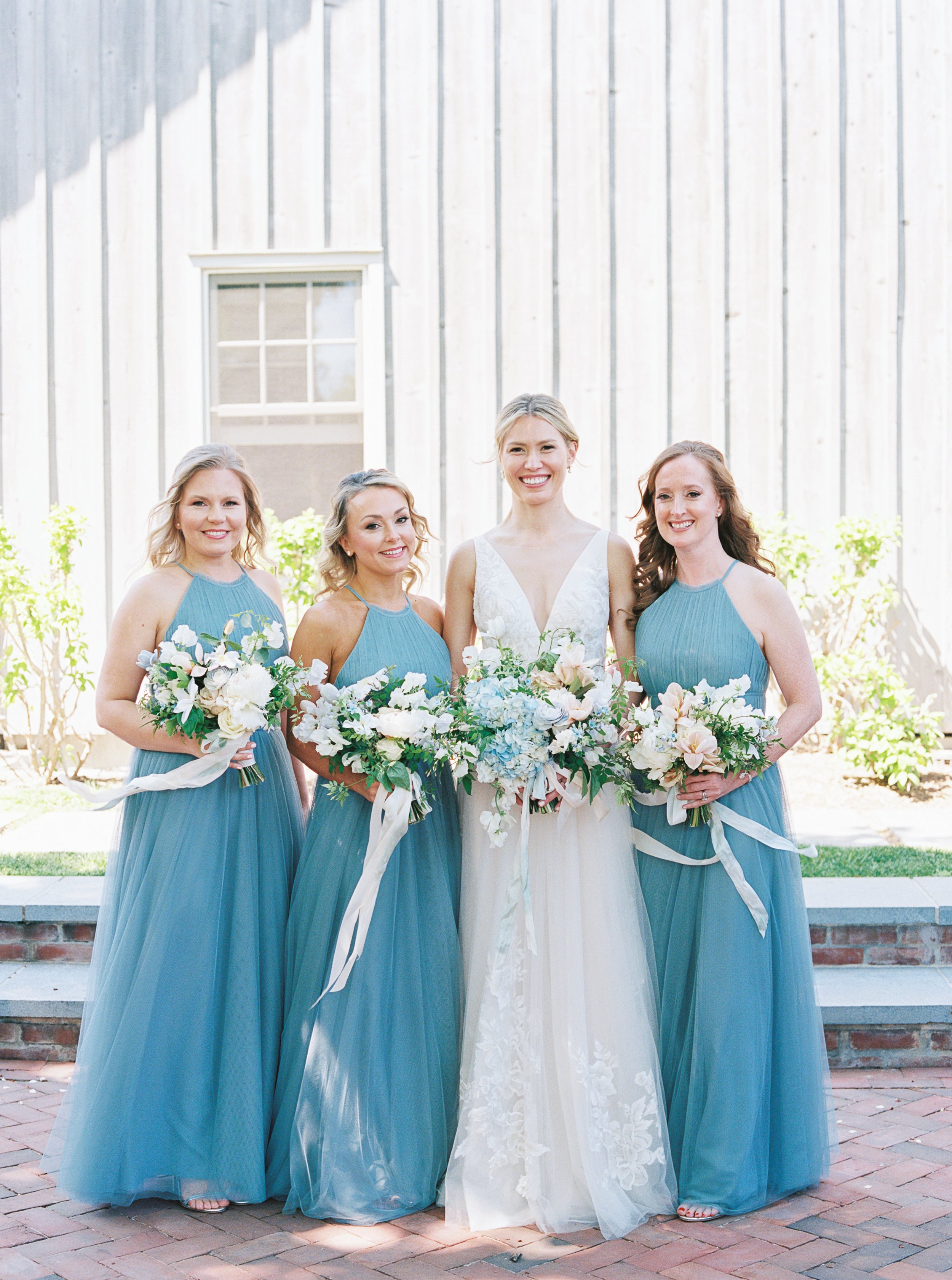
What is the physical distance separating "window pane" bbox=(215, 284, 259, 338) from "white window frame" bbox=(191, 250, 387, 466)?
7cm

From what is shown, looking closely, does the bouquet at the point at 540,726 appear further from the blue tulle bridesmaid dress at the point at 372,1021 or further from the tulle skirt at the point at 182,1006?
the tulle skirt at the point at 182,1006

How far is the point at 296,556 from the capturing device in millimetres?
7781

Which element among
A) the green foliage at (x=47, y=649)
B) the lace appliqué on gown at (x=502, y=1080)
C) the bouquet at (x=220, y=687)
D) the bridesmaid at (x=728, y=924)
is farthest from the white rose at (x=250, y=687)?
the green foliage at (x=47, y=649)

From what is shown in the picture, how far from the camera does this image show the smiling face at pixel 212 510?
364 cm

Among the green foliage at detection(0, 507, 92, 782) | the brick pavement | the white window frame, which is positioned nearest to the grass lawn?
the brick pavement

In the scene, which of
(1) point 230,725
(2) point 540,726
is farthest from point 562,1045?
(1) point 230,725

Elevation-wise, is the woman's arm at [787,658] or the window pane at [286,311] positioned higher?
the window pane at [286,311]

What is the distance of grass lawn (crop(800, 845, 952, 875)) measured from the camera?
545 cm

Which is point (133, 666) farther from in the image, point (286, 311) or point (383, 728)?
point (286, 311)

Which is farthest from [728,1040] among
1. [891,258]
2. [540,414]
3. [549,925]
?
[891,258]

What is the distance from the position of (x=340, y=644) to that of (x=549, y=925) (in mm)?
1055

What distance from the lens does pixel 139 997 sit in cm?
343

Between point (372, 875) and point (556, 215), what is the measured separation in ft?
19.7

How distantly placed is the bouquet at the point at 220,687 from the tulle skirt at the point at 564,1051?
0.81 meters
